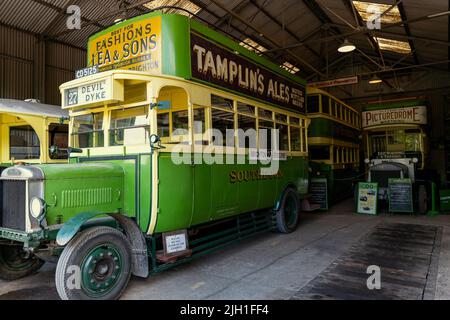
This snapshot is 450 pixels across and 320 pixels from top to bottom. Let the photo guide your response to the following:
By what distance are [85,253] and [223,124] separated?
107 inches

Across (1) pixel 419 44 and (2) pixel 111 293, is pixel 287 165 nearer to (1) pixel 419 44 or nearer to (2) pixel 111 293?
(2) pixel 111 293

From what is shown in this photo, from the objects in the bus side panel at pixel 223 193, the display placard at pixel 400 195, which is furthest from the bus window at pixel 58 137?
the display placard at pixel 400 195

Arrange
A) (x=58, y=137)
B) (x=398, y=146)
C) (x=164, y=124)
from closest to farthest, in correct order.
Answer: (x=164, y=124)
(x=58, y=137)
(x=398, y=146)

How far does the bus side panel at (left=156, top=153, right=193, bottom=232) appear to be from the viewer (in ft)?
13.3

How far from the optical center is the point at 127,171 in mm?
4117

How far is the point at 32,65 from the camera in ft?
34.9

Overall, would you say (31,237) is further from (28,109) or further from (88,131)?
(28,109)

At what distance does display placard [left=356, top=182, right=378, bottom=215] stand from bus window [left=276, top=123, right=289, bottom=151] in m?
3.77

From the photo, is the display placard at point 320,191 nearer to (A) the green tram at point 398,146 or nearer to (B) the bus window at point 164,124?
(A) the green tram at point 398,146

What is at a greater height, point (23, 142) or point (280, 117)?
point (280, 117)

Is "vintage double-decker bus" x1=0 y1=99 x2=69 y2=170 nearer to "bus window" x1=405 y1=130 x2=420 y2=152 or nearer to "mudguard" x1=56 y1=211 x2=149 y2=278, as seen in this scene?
"mudguard" x1=56 y1=211 x2=149 y2=278

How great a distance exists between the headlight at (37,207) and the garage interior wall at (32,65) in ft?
27.5

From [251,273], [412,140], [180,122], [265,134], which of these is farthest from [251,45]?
[251,273]

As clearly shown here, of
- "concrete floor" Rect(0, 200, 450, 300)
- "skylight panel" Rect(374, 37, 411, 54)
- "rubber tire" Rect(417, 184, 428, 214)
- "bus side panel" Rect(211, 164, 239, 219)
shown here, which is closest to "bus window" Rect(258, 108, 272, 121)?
"bus side panel" Rect(211, 164, 239, 219)
